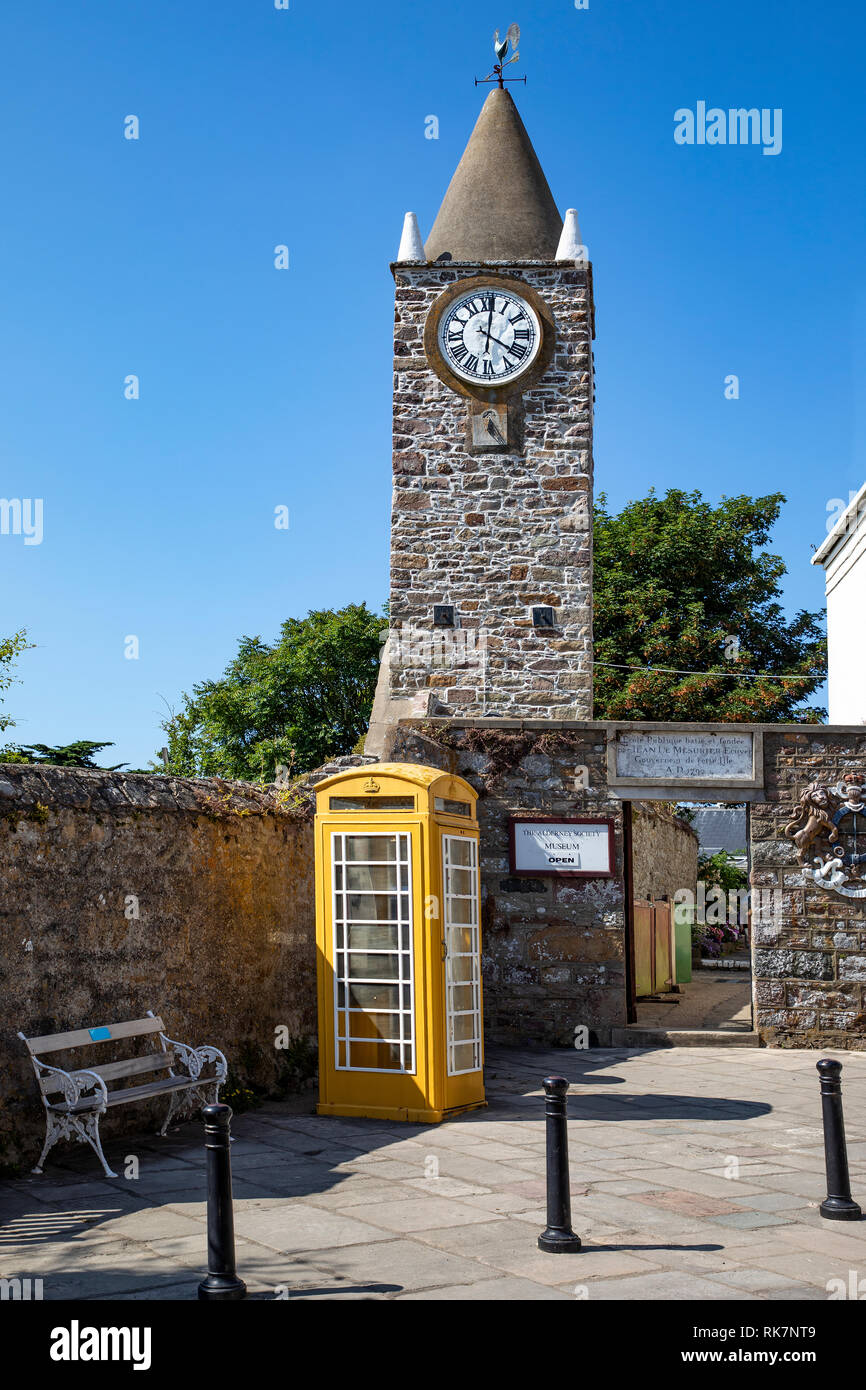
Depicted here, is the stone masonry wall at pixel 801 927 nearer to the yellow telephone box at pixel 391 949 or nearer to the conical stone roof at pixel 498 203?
the yellow telephone box at pixel 391 949

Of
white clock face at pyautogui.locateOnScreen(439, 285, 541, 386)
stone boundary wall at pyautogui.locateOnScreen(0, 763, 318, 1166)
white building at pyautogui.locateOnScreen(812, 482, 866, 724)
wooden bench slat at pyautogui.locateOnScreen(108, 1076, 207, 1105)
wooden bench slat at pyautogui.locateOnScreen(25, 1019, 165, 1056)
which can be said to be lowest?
wooden bench slat at pyautogui.locateOnScreen(108, 1076, 207, 1105)

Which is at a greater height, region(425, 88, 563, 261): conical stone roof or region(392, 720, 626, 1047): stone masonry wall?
region(425, 88, 563, 261): conical stone roof

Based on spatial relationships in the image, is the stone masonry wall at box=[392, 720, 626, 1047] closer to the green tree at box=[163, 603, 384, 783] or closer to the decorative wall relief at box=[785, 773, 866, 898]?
the decorative wall relief at box=[785, 773, 866, 898]

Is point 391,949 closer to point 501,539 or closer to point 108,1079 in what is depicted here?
point 108,1079

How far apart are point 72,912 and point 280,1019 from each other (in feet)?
9.26

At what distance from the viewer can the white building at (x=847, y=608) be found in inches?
716

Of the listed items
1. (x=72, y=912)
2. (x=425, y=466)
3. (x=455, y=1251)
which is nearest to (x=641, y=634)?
(x=425, y=466)

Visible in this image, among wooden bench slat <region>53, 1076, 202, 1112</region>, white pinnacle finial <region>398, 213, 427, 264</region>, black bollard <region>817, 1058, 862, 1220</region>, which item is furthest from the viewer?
white pinnacle finial <region>398, 213, 427, 264</region>

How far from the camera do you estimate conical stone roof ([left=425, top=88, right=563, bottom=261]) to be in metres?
15.8

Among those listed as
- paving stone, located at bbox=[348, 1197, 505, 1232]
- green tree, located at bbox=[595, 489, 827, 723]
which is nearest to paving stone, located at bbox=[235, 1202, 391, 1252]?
paving stone, located at bbox=[348, 1197, 505, 1232]

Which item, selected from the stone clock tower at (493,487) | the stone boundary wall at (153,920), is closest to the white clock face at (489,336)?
the stone clock tower at (493,487)

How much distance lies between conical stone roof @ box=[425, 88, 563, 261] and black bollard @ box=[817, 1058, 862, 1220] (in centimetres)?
1198

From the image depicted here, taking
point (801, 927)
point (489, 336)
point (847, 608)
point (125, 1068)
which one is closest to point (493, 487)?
→ point (489, 336)
